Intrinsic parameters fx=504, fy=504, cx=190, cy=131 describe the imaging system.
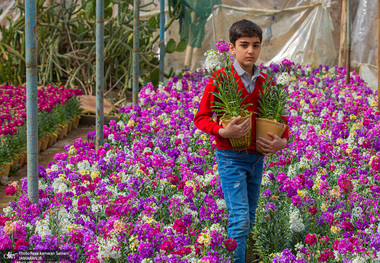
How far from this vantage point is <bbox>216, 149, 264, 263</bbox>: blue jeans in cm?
261

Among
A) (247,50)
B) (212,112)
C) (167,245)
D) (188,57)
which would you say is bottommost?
(167,245)

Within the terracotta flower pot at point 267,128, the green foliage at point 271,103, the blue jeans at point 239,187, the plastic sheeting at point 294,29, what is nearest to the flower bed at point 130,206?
the blue jeans at point 239,187

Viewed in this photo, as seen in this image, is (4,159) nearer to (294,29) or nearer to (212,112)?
(212,112)

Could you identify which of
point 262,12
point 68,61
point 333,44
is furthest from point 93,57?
point 333,44

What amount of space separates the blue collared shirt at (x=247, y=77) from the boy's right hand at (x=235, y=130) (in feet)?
0.98

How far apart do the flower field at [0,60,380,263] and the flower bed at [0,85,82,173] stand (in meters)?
1.11

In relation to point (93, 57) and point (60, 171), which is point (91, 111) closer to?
point (93, 57)

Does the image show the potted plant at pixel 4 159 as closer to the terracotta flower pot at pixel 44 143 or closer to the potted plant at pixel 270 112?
the terracotta flower pot at pixel 44 143

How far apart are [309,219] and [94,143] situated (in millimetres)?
2503

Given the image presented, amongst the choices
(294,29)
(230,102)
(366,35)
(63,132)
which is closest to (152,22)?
(63,132)

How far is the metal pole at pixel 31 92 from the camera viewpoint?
3.04 m

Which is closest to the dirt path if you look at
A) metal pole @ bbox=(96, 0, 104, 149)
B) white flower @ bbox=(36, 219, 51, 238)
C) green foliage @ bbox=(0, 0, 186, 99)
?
metal pole @ bbox=(96, 0, 104, 149)

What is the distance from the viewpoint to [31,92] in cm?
311

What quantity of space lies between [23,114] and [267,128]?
4.29 m
